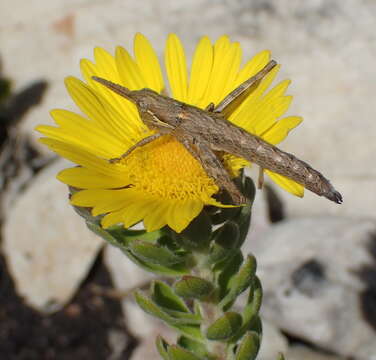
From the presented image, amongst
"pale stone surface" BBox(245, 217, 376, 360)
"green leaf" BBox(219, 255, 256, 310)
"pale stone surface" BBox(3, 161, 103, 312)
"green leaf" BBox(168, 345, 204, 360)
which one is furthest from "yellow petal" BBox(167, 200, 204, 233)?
"pale stone surface" BBox(3, 161, 103, 312)

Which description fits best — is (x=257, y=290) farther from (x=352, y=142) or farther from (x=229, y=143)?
(x=352, y=142)

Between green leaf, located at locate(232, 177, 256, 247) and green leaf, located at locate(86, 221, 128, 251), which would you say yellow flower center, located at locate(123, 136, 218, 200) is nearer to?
green leaf, located at locate(232, 177, 256, 247)

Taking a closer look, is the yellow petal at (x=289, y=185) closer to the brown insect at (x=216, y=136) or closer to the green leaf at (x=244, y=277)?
the brown insect at (x=216, y=136)

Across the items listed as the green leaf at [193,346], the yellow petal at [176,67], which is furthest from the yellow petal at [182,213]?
the yellow petal at [176,67]

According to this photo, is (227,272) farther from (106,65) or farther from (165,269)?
(106,65)

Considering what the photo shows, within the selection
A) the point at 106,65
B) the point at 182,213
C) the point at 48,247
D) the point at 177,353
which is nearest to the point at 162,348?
the point at 177,353
